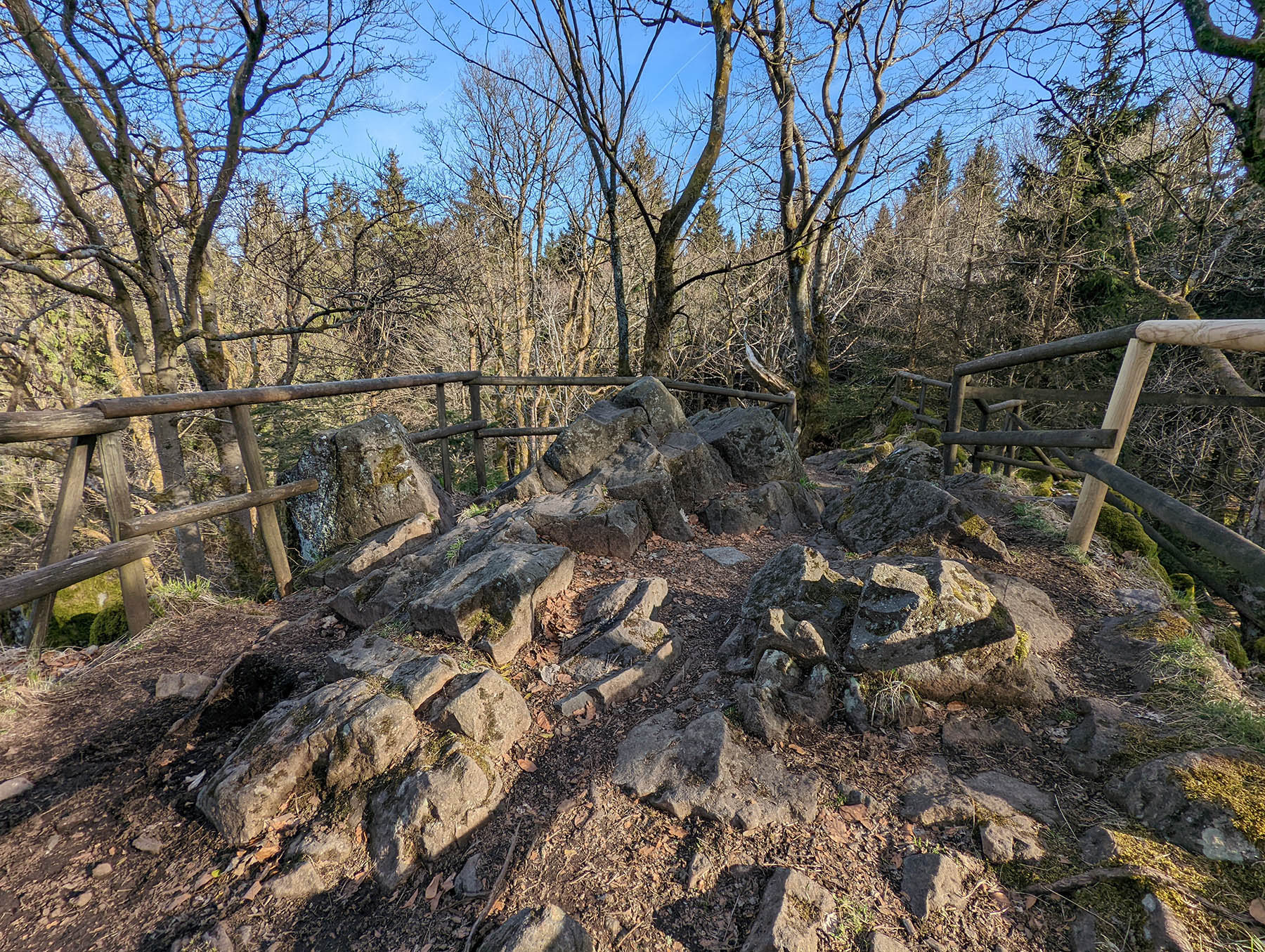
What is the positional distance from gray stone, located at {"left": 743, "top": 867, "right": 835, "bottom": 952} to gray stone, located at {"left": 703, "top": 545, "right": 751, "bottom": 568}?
7.29 feet

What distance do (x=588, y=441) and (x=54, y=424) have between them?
3117 millimetres

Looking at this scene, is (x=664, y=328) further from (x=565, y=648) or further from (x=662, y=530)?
(x=565, y=648)

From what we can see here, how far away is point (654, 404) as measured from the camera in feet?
16.2

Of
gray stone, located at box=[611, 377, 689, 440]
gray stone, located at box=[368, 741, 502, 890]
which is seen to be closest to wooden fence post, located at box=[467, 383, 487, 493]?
gray stone, located at box=[611, 377, 689, 440]

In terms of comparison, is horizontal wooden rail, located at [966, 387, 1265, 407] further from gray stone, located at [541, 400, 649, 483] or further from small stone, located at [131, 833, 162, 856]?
small stone, located at [131, 833, 162, 856]

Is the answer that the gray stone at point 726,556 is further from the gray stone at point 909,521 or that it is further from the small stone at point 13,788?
the small stone at point 13,788

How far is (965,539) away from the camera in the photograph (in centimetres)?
Result: 309

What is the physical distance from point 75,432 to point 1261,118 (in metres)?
10.3

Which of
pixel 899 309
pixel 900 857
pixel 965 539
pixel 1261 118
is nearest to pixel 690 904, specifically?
pixel 900 857

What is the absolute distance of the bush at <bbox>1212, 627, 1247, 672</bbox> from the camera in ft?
8.67

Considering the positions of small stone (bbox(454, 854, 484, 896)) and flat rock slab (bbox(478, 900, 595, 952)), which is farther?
small stone (bbox(454, 854, 484, 896))

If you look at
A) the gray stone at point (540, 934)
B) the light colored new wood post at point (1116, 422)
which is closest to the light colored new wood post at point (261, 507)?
the gray stone at point (540, 934)

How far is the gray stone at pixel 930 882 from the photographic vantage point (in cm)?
142

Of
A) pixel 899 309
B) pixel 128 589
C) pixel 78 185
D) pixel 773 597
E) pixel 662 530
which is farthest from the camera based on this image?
pixel 899 309
